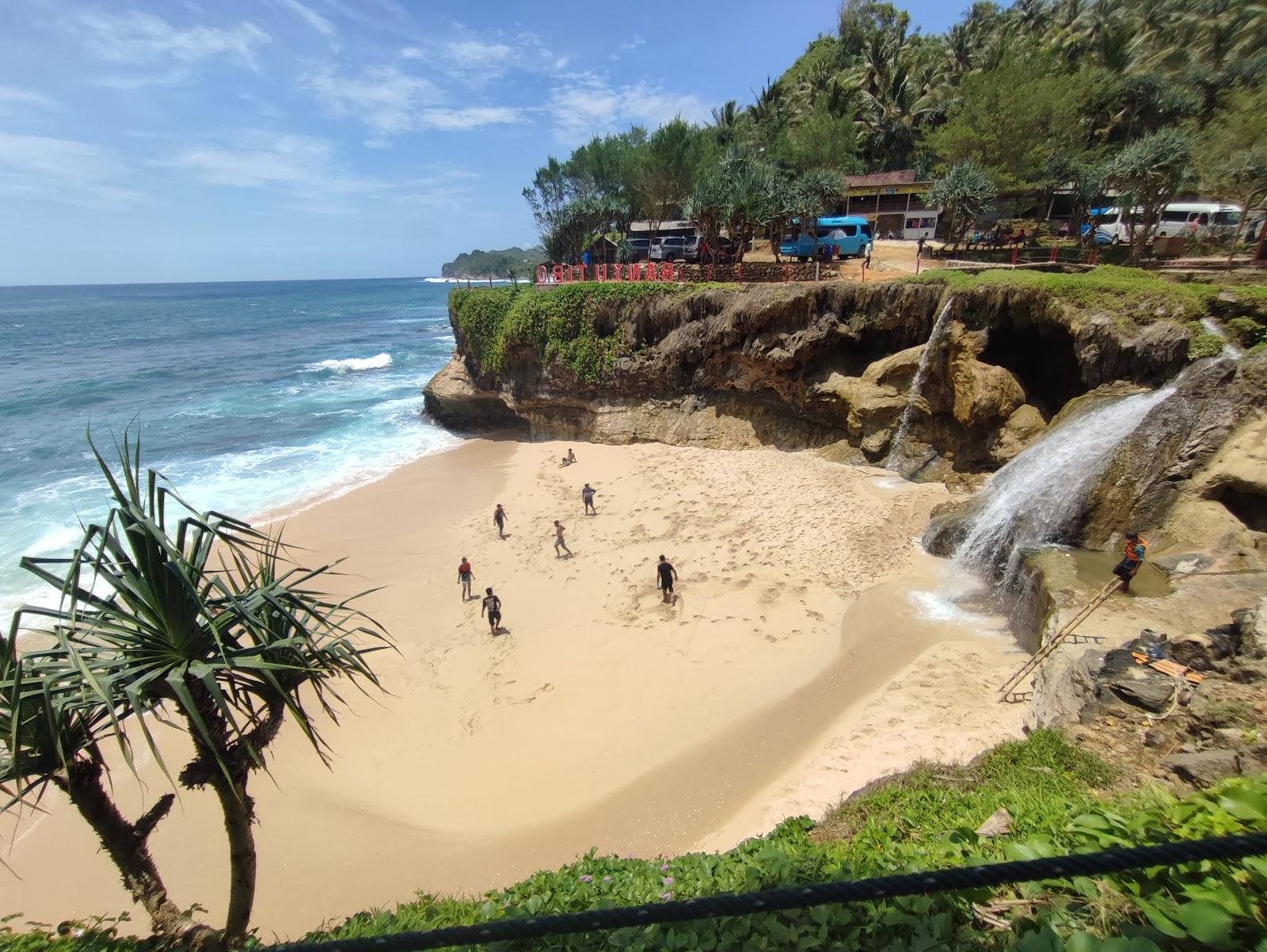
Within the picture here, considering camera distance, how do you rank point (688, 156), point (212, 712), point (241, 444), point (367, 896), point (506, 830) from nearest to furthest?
point (212, 712) < point (367, 896) < point (506, 830) < point (241, 444) < point (688, 156)

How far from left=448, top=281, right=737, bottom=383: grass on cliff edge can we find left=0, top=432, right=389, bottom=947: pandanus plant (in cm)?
2207

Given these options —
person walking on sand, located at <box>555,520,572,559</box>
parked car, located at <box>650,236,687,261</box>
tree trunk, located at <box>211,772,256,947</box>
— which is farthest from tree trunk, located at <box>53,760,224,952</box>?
parked car, located at <box>650,236,687,261</box>

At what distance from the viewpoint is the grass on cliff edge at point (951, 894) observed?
2830 mm

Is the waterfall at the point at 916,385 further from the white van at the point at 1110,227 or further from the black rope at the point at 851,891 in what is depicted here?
the black rope at the point at 851,891

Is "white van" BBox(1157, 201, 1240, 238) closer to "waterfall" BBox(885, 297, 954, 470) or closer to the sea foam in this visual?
"waterfall" BBox(885, 297, 954, 470)

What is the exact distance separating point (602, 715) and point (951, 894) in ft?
26.2

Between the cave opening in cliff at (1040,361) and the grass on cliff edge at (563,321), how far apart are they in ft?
31.4

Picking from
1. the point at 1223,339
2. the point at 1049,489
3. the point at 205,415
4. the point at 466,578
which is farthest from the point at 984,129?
the point at 205,415

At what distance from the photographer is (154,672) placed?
→ 4.13m

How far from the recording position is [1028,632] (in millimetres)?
11117

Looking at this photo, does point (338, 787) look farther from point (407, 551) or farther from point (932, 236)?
point (932, 236)

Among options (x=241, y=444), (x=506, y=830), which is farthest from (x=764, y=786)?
(x=241, y=444)

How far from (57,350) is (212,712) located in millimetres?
78929

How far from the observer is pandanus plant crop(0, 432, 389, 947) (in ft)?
12.9
